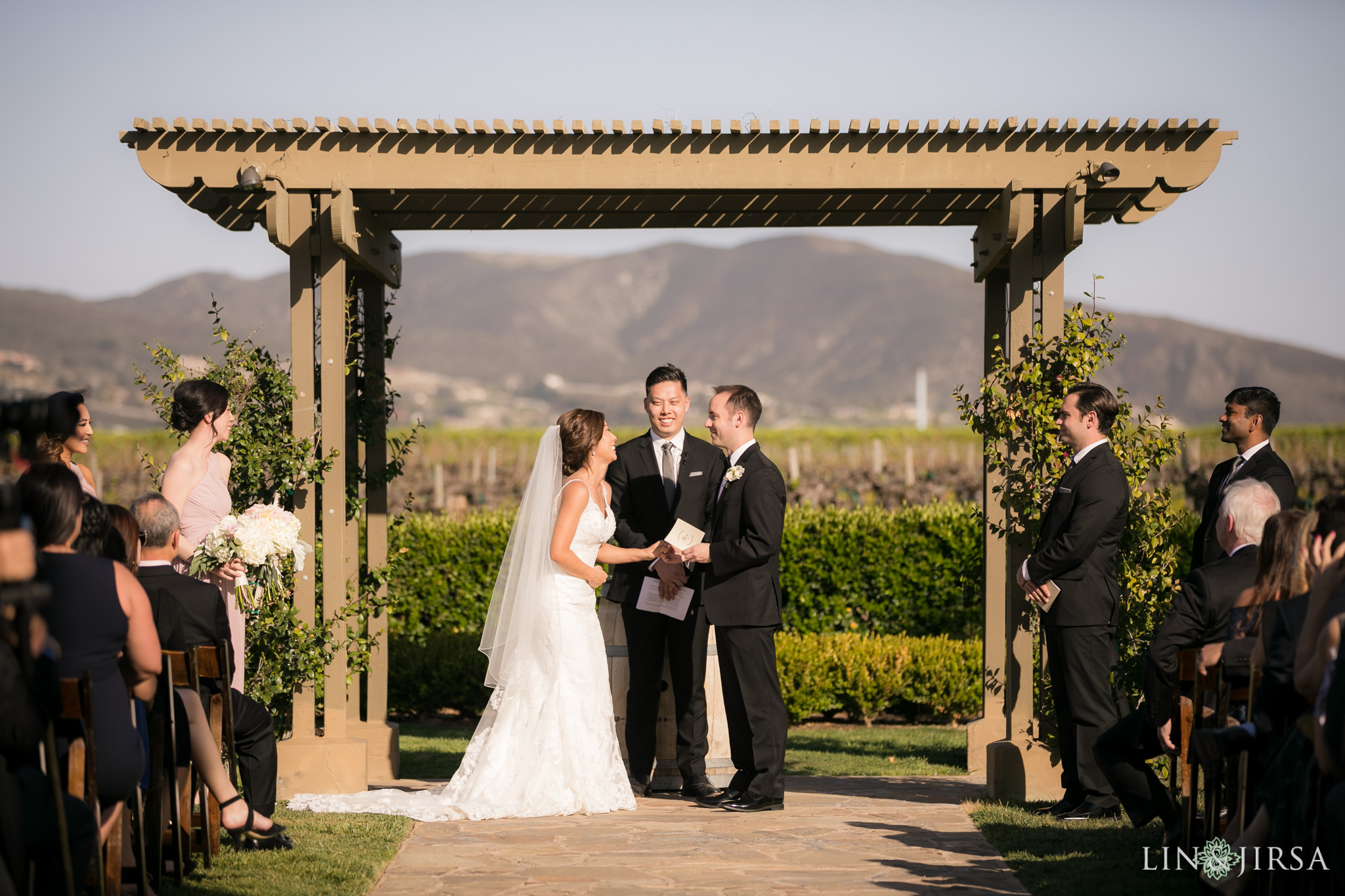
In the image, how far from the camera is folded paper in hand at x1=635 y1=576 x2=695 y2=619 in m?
6.58

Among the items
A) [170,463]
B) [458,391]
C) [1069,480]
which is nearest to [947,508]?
[1069,480]

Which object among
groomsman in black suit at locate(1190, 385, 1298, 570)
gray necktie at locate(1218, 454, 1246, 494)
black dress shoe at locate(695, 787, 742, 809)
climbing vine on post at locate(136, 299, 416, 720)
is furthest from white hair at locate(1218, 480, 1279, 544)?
climbing vine on post at locate(136, 299, 416, 720)

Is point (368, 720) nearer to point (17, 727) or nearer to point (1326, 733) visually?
point (17, 727)

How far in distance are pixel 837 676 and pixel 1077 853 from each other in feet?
14.3

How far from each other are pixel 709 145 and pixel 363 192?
6.21 feet

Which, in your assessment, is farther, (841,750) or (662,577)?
(841,750)

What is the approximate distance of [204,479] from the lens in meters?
6.10

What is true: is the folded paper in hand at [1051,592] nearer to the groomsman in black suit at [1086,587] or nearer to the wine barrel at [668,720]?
the groomsman in black suit at [1086,587]

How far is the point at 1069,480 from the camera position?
5.95 meters

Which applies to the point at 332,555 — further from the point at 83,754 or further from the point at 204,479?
the point at 83,754

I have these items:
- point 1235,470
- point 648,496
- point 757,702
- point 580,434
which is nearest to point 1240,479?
point 1235,470

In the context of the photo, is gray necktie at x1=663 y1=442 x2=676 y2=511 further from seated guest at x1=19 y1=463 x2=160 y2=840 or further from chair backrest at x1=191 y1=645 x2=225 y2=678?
seated guest at x1=19 y1=463 x2=160 y2=840

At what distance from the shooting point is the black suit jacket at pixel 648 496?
686cm

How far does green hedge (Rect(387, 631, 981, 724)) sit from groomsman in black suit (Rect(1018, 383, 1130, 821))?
3559 millimetres
